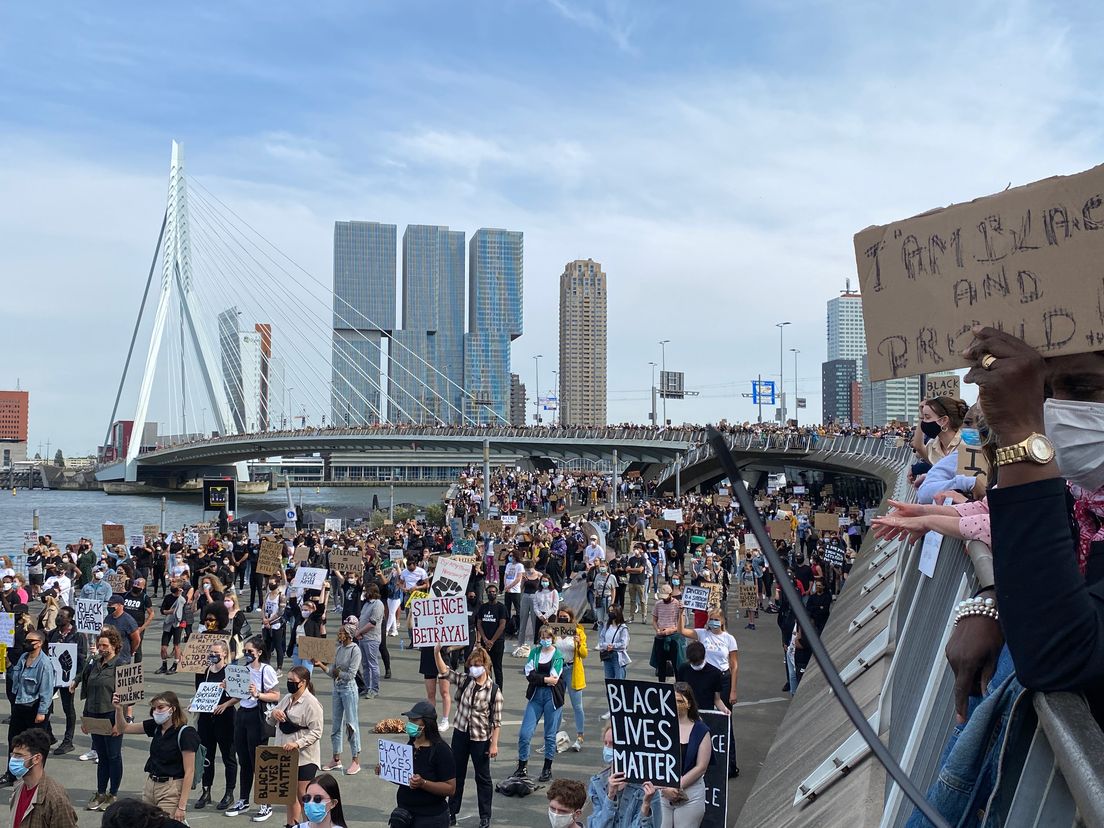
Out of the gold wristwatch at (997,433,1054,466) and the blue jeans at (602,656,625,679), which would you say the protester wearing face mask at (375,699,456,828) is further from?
the gold wristwatch at (997,433,1054,466)

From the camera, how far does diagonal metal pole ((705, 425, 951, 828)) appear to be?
5.02 feet

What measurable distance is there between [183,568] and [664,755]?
627 inches

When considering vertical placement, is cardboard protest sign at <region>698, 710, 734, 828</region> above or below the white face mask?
below

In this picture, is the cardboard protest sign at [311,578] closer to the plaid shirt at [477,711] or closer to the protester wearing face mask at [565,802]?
the plaid shirt at [477,711]

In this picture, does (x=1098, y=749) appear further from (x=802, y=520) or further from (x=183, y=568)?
(x=802, y=520)

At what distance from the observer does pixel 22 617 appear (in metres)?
12.6

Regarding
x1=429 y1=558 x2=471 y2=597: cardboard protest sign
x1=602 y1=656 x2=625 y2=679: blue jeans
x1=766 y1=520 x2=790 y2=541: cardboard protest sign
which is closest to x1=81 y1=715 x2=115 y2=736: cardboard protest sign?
x1=429 y1=558 x2=471 y2=597: cardboard protest sign

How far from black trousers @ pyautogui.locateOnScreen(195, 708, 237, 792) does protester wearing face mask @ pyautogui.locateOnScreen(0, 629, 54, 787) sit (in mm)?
1808

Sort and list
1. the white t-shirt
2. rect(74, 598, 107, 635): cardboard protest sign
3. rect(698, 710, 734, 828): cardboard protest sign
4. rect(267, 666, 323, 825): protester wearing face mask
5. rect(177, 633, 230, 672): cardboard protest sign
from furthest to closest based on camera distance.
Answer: rect(74, 598, 107, 635): cardboard protest sign, rect(177, 633, 230, 672): cardboard protest sign, the white t-shirt, rect(267, 666, 323, 825): protester wearing face mask, rect(698, 710, 734, 828): cardboard protest sign

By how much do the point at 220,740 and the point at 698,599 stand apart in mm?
5861

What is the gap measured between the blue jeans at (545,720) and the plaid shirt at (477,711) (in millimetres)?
884

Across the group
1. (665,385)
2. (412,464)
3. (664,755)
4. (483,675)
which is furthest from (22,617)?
(412,464)

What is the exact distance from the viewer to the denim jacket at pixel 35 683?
10105mm

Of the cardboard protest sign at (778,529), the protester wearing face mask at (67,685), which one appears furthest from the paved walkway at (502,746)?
the cardboard protest sign at (778,529)
